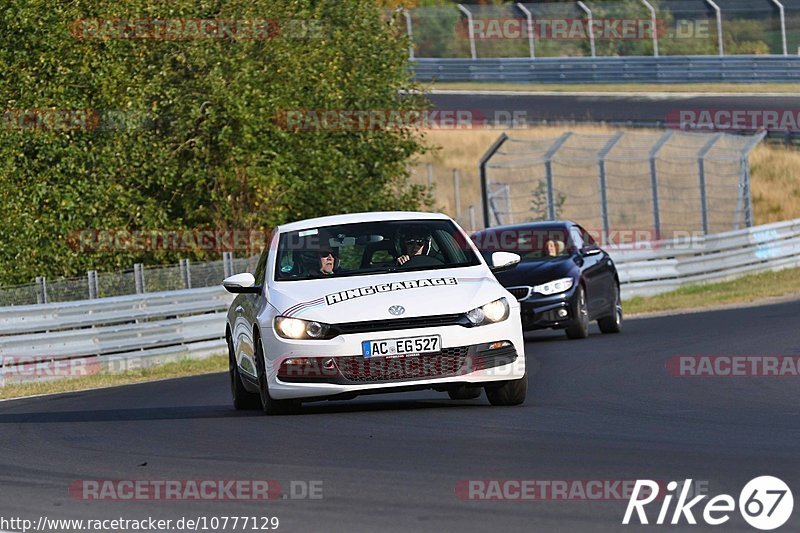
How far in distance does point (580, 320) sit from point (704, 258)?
510 inches

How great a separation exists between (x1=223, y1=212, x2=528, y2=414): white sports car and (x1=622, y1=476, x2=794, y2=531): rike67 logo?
3661 millimetres

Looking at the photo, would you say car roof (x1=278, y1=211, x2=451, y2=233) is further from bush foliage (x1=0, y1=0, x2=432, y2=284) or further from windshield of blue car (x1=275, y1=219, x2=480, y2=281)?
bush foliage (x1=0, y1=0, x2=432, y2=284)

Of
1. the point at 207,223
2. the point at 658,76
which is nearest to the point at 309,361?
the point at 207,223

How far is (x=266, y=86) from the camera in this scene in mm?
27609

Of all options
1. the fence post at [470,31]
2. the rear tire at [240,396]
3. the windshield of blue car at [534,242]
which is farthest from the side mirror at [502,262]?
the fence post at [470,31]

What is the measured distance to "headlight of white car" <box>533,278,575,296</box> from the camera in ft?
65.8

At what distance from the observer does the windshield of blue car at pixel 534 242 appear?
2100cm

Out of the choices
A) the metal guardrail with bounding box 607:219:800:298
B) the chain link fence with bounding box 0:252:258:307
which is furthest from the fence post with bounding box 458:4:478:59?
the chain link fence with bounding box 0:252:258:307

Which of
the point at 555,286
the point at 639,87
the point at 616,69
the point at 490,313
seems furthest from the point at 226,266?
the point at 639,87

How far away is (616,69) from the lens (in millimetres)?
50750

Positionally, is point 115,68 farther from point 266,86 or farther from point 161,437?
point 161,437

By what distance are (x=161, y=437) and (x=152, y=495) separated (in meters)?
2.98

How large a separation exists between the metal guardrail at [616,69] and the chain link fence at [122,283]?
24.6 meters

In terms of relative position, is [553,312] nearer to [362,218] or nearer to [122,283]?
[122,283]
